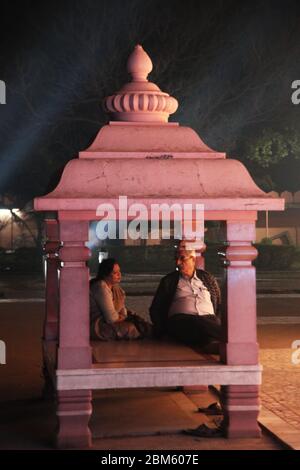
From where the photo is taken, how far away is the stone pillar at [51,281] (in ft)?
39.6

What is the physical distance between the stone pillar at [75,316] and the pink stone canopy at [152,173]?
0.31 metres

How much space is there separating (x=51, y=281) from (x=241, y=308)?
3.59 m

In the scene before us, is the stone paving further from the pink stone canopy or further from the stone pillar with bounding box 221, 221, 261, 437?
the pink stone canopy

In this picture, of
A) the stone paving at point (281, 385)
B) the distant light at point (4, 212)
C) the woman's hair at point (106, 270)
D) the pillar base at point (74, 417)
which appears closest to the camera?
the pillar base at point (74, 417)

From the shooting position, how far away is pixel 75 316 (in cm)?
912

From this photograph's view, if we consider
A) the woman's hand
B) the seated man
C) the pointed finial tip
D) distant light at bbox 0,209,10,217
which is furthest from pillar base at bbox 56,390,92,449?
distant light at bbox 0,209,10,217

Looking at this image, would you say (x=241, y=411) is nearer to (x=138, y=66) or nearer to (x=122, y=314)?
(x=122, y=314)

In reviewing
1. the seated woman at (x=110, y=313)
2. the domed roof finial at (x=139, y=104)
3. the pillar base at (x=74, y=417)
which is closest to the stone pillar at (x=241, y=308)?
the pillar base at (x=74, y=417)

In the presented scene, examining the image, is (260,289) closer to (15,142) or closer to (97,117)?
(97,117)

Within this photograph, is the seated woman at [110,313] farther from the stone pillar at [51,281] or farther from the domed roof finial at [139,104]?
the domed roof finial at [139,104]

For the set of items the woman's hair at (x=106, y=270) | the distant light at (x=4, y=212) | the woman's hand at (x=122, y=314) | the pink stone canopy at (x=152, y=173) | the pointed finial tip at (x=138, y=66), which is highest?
the distant light at (x=4, y=212)

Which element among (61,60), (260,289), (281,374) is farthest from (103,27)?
(281,374)

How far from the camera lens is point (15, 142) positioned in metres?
36.3

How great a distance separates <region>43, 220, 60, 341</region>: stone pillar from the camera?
1206 cm
